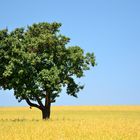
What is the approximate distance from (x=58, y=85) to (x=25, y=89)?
4.04m

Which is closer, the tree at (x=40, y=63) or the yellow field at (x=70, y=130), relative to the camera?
the yellow field at (x=70, y=130)

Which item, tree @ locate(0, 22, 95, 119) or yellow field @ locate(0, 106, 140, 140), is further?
tree @ locate(0, 22, 95, 119)

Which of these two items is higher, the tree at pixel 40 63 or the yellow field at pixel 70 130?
the tree at pixel 40 63

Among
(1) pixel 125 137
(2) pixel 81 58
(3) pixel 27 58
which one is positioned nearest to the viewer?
(1) pixel 125 137

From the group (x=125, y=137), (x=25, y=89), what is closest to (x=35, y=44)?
(x=25, y=89)

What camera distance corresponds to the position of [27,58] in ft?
170

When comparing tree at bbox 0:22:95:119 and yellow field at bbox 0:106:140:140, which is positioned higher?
tree at bbox 0:22:95:119

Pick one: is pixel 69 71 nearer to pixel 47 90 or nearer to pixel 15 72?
pixel 47 90

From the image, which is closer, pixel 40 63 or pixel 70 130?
pixel 70 130

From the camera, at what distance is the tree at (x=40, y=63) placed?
52219 mm

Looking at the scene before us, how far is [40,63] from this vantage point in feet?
177

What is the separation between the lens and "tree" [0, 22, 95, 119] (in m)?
52.2

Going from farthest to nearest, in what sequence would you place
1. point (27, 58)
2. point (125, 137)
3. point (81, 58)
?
1. point (81, 58)
2. point (27, 58)
3. point (125, 137)

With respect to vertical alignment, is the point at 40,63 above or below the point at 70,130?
above
